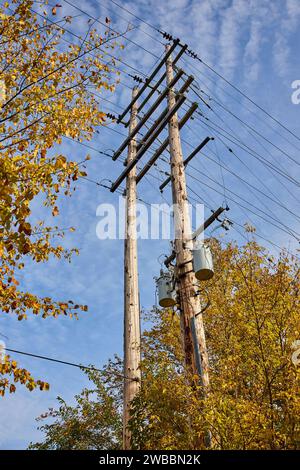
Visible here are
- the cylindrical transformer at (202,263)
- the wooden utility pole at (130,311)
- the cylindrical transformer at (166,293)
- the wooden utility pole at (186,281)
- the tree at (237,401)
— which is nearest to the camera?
the tree at (237,401)

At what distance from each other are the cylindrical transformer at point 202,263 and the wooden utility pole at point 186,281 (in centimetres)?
37

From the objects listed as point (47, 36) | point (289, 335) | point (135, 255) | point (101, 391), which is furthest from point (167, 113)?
point (101, 391)

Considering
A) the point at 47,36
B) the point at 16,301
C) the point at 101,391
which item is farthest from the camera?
the point at 101,391

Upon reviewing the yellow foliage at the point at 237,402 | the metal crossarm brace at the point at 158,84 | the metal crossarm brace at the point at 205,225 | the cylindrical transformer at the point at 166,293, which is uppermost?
the metal crossarm brace at the point at 158,84

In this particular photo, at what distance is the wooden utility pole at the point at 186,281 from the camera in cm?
659

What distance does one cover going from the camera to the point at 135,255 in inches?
384

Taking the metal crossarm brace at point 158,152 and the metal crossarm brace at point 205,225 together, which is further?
the metal crossarm brace at point 158,152

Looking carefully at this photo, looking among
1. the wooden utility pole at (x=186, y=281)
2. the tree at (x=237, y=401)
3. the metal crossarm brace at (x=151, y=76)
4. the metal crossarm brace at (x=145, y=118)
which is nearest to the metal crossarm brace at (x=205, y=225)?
the wooden utility pole at (x=186, y=281)

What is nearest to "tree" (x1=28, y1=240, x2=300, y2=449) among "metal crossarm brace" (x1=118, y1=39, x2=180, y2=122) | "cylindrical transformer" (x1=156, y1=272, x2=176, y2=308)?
"cylindrical transformer" (x1=156, y1=272, x2=176, y2=308)

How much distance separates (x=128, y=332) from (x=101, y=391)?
10619 mm

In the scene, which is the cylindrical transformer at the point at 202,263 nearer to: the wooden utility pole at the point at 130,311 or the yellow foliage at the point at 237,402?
the yellow foliage at the point at 237,402

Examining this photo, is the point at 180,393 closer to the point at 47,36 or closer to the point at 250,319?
the point at 250,319
